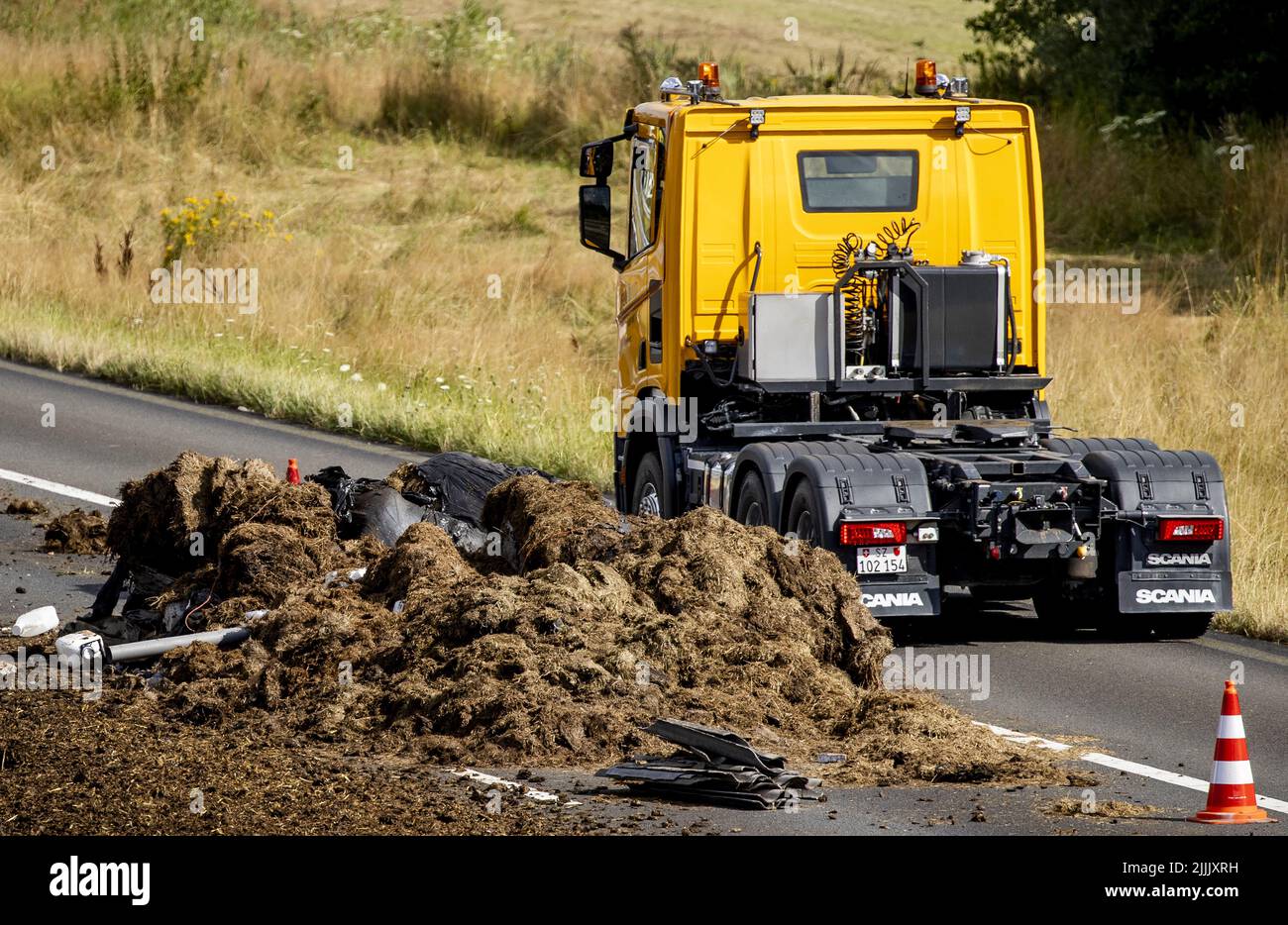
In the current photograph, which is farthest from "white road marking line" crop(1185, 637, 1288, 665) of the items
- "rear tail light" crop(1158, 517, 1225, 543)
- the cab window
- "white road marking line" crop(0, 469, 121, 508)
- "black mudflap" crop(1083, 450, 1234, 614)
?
"white road marking line" crop(0, 469, 121, 508)

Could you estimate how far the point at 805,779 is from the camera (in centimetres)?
849

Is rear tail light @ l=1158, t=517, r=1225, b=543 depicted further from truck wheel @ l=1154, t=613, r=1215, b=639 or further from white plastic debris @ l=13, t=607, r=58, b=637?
white plastic debris @ l=13, t=607, r=58, b=637

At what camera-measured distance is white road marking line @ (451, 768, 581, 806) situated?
8219 millimetres

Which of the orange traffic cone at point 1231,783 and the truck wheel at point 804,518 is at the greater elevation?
the truck wheel at point 804,518

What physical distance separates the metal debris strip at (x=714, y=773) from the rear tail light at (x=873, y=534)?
2.56m

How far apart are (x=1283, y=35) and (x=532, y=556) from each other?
19.5 meters

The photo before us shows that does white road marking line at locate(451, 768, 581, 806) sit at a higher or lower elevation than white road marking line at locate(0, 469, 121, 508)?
lower

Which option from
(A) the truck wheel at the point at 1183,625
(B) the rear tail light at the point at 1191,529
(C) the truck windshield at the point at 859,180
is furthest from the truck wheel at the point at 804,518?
(C) the truck windshield at the point at 859,180

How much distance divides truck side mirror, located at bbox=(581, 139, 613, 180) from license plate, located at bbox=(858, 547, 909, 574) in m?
4.36

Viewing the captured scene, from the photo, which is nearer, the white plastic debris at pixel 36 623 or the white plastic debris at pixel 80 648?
the white plastic debris at pixel 80 648

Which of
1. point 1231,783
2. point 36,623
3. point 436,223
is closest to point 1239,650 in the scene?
point 1231,783

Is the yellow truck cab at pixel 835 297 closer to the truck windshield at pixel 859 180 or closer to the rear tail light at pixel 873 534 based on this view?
the truck windshield at pixel 859 180

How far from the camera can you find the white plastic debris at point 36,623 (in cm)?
1114

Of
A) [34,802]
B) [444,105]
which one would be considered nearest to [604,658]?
[34,802]
